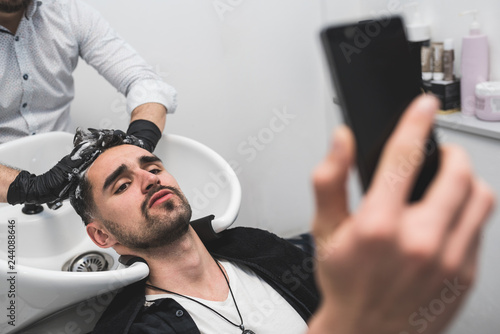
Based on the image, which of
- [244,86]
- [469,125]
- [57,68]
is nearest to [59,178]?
[57,68]

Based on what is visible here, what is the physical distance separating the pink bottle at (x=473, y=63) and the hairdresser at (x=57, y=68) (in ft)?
3.70

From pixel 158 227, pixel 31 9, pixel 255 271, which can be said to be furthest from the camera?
pixel 31 9

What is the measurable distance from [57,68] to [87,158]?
48 centimetres

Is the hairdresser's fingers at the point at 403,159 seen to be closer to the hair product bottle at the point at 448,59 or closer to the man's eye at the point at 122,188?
the man's eye at the point at 122,188

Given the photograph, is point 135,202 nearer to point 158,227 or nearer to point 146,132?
point 158,227

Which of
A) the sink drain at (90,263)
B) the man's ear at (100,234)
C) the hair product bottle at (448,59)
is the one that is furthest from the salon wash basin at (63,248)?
the hair product bottle at (448,59)

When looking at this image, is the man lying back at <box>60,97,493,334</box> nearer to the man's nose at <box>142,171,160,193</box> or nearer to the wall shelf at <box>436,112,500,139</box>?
the man's nose at <box>142,171,160,193</box>

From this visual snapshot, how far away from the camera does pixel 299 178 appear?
2602 millimetres

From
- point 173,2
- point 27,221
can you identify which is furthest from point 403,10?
point 27,221

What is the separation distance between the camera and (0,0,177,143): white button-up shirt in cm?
151

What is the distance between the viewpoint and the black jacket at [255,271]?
1.14 m

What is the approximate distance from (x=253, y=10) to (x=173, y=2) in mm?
417

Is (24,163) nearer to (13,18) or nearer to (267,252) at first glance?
(13,18)

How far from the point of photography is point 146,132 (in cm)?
146
